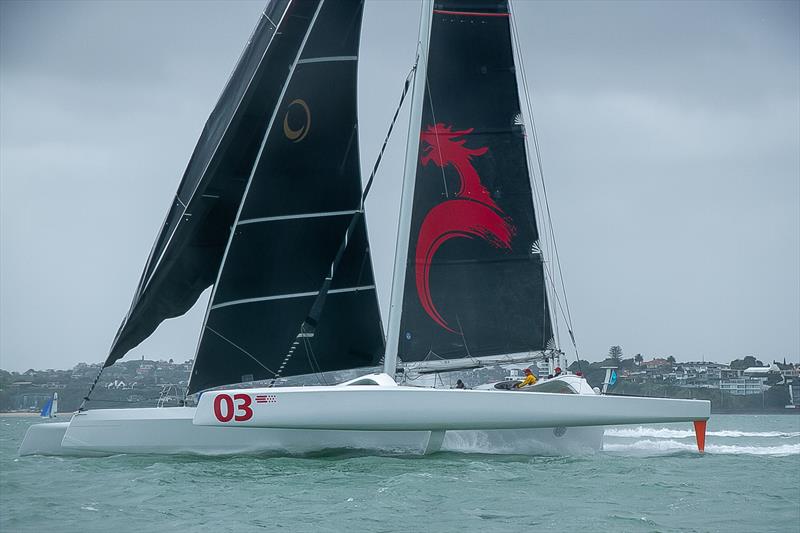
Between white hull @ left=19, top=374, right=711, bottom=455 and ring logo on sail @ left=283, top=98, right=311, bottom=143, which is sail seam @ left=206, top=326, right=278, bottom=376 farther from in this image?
ring logo on sail @ left=283, top=98, right=311, bottom=143

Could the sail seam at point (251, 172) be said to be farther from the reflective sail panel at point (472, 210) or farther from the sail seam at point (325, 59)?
the reflective sail panel at point (472, 210)

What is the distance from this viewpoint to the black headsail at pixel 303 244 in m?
13.8

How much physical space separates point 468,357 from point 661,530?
248 inches

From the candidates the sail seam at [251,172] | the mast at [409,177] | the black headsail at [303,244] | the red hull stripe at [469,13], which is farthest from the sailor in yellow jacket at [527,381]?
the red hull stripe at [469,13]

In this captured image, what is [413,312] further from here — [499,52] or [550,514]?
[550,514]

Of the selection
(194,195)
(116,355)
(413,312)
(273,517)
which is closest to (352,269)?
(413,312)


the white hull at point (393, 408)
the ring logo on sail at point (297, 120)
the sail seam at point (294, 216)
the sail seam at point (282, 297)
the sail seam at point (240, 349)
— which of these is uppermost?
the ring logo on sail at point (297, 120)

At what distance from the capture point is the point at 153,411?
42.4 ft

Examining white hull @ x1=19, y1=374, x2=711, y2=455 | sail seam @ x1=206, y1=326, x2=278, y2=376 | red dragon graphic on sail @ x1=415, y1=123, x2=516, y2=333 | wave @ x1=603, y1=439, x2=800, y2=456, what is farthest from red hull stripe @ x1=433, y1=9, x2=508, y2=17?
wave @ x1=603, y1=439, x2=800, y2=456

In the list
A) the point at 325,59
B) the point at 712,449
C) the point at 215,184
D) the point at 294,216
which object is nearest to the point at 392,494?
the point at 294,216

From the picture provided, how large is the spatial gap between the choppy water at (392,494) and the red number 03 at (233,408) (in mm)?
535

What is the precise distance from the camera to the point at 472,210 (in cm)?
1430

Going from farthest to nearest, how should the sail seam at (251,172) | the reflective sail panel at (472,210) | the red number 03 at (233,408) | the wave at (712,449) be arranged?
the wave at (712,449) → the reflective sail panel at (472,210) → the sail seam at (251,172) → the red number 03 at (233,408)

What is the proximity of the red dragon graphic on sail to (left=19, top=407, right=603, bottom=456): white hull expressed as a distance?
166 cm
